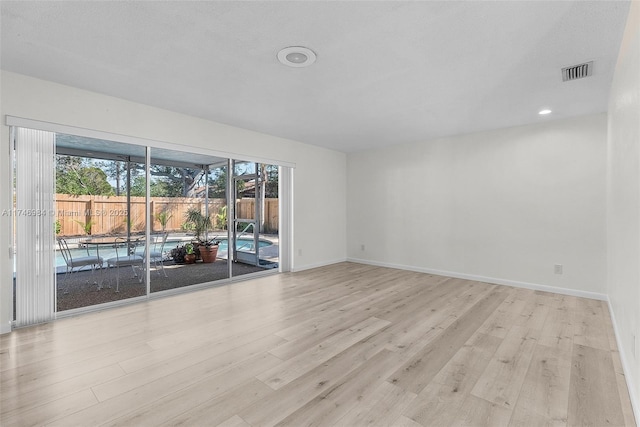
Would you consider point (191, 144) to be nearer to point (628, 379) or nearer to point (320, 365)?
point (320, 365)

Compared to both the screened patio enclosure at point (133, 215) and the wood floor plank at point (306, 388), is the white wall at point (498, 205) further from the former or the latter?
the wood floor plank at point (306, 388)

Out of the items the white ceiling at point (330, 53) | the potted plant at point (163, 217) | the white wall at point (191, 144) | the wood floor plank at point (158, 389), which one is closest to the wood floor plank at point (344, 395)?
the wood floor plank at point (158, 389)

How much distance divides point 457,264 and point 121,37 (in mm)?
5373

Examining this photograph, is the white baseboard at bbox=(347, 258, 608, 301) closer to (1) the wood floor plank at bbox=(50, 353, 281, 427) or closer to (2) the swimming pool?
(2) the swimming pool

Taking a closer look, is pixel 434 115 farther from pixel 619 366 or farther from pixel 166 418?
pixel 166 418

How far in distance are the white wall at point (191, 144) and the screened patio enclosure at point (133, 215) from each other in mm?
170

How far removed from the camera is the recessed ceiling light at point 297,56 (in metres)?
2.41

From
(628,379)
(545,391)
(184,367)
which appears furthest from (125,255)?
(628,379)

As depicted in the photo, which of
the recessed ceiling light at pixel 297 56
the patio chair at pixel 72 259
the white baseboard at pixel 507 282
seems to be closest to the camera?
the recessed ceiling light at pixel 297 56

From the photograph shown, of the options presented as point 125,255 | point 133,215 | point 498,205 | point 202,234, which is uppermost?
→ point 498,205

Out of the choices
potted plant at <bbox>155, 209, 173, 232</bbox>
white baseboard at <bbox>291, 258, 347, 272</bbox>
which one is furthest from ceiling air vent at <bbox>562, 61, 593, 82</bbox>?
potted plant at <bbox>155, 209, 173, 232</bbox>

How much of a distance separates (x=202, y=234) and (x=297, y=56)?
12.2 ft

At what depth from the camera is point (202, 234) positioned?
17.1 ft

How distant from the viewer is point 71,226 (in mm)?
3562
